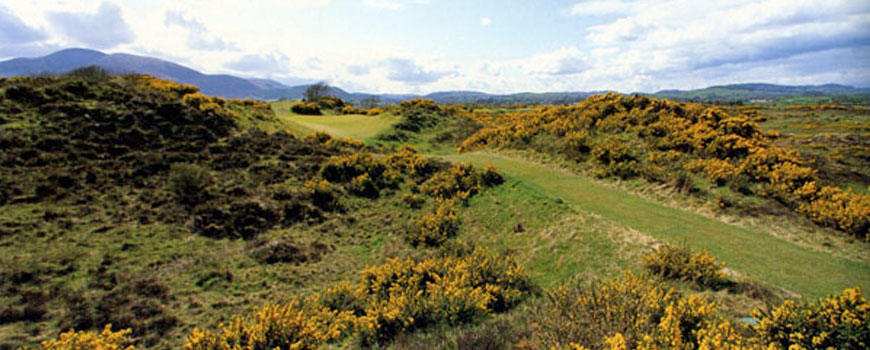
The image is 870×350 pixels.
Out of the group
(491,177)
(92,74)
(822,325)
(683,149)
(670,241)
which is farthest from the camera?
(92,74)

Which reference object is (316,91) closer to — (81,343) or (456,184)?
(456,184)

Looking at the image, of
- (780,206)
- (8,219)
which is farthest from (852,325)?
(8,219)

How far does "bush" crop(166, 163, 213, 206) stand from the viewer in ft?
46.4

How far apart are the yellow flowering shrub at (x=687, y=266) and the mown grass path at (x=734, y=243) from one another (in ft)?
3.03

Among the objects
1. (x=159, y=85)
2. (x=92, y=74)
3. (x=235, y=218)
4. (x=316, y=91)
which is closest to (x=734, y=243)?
(x=235, y=218)

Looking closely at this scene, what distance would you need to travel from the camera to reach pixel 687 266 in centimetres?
717

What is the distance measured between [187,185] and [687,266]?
1717cm

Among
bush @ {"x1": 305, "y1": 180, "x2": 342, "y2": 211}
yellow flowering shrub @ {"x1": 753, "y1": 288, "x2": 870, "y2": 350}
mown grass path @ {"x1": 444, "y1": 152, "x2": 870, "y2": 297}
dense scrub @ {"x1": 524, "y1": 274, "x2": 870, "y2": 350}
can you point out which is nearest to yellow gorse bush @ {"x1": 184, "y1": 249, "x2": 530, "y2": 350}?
dense scrub @ {"x1": 524, "y1": 274, "x2": 870, "y2": 350}

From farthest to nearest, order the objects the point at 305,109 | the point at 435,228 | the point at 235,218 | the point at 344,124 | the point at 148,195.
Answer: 1. the point at 305,109
2. the point at 344,124
3. the point at 148,195
4. the point at 235,218
5. the point at 435,228

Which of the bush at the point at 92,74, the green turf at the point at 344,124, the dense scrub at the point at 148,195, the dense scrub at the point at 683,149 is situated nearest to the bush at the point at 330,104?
the green turf at the point at 344,124

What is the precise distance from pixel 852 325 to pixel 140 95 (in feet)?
95.7

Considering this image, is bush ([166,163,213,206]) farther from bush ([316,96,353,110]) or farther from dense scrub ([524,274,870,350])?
bush ([316,96,353,110])

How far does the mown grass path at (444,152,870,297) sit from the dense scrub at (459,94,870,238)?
7.96 feet

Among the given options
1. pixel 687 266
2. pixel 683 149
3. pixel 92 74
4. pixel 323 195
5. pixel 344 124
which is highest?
pixel 92 74
